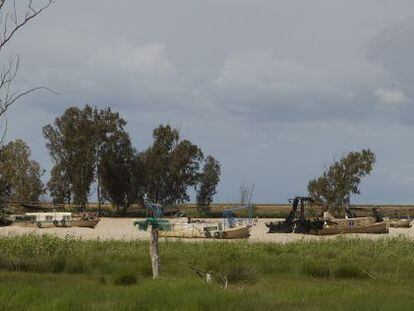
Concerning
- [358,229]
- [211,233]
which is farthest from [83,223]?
[358,229]

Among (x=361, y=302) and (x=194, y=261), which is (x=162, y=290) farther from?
(x=194, y=261)

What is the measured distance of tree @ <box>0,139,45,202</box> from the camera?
93500 mm

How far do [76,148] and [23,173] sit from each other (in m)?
12.6

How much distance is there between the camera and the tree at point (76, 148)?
86.7 meters

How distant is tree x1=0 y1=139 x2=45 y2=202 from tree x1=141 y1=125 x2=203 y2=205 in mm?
16202

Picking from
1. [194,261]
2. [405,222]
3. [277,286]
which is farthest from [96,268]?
[405,222]

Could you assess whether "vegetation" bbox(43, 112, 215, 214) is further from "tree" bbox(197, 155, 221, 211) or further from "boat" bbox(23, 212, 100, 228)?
"boat" bbox(23, 212, 100, 228)

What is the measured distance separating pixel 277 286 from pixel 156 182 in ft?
242

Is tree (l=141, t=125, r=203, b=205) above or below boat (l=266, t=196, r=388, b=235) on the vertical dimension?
Answer: above

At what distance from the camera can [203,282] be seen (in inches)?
591

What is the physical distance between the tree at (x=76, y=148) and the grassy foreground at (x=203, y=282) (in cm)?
5356

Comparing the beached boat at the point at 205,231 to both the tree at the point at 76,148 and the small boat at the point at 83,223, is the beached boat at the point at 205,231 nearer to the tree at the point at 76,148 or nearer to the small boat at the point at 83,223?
the small boat at the point at 83,223

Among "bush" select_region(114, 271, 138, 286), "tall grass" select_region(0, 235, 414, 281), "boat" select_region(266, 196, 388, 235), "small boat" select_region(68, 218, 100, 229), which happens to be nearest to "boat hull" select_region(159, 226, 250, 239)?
"boat" select_region(266, 196, 388, 235)

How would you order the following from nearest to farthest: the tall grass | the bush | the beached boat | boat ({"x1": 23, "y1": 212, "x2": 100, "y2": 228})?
1. the bush
2. the tall grass
3. the beached boat
4. boat ({"x1": 23, "y1": 212, "x2": 100, "y2": 228})
